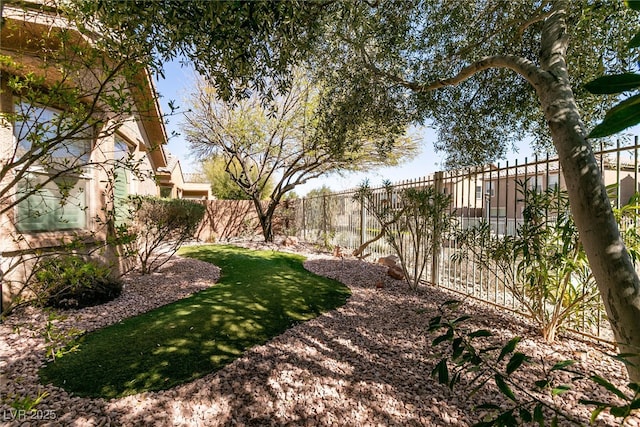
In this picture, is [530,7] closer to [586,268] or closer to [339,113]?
[339,113]

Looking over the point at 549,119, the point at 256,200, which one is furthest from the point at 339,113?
the point at 256,200

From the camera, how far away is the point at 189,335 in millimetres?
3562

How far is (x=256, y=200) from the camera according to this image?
12.9 meters

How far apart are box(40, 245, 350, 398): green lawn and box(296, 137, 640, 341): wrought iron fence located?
91.0 inches

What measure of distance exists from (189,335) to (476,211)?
507cm

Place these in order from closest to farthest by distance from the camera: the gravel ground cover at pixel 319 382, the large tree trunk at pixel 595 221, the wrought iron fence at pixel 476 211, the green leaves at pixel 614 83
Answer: the green leaves at pixel 614 83, the large tree trunk at pixel 595 221, the gravel ground cover at pixel 319 382, the wrought iron fence at pixel 476 211

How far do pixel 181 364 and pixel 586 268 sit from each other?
4553 millimetres

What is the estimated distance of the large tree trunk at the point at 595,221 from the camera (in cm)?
218

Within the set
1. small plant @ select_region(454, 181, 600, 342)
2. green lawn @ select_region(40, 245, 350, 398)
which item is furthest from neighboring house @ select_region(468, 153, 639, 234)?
green lawn @ select_region(40, 245, 350, 398)

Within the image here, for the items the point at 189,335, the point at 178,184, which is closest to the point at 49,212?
the point at 189,335

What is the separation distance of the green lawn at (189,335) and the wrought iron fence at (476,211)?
2312mm

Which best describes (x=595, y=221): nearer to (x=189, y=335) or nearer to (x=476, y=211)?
(x=476, y=211)

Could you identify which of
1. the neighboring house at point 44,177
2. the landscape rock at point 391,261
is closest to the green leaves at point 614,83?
the neighboring house at point 44,177

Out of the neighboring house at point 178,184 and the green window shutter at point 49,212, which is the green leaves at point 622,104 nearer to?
the green window shutter at point 49,212
